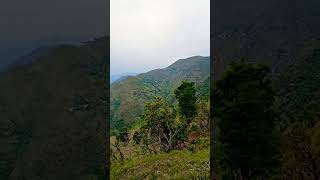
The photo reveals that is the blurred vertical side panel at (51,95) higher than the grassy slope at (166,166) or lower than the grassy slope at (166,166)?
higher

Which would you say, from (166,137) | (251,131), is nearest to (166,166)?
(166,137)

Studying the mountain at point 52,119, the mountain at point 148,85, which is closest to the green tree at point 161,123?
the mountain at point 52,119

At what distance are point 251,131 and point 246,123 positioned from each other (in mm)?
227

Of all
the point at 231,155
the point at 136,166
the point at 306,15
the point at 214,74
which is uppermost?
the point at 306,15

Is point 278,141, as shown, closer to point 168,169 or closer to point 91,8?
point 168,169

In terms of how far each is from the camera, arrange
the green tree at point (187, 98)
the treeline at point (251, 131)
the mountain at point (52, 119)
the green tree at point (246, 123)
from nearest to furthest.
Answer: the treeline at point (251, 131) < the green tree at point (246, 123) < the mountain at point (52, 119) < the green tree at point (187, 98)

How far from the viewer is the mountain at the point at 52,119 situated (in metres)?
19.4

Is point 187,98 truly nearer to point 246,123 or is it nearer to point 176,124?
point 176,124

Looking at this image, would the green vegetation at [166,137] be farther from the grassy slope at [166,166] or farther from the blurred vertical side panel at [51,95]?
the blurred vertical side panel at [51,95]

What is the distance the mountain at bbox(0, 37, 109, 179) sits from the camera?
63.6 feet

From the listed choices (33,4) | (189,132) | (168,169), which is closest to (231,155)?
(168,169)

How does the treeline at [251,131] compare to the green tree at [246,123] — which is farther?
the green tree at [246,123]

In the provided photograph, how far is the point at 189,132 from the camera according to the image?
27562mm

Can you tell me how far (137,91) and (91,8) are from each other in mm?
55083
